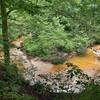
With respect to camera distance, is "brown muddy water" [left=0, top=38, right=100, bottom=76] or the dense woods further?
"brown muddy water" [left=0, top=38, right=100, bottom=76]

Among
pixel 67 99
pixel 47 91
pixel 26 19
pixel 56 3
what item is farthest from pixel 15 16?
pixel 67 99

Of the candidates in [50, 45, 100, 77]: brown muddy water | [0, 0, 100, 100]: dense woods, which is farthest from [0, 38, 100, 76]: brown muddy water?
[0, 0, 100, 100]: dense woods

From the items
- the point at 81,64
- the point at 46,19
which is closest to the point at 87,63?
the point at 81,64

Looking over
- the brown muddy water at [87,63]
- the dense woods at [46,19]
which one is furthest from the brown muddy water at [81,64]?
the dense woods at [46,19]

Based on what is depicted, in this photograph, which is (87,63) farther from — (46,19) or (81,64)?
(46,19)

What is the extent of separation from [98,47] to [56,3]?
9.16m

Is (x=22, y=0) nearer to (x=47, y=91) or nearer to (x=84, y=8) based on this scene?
(x=84, y=8)

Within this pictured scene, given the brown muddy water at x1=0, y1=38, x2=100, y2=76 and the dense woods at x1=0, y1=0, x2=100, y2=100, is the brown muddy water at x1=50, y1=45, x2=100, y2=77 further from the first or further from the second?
the dense woods at x1=0, y1=0, x2=100, y2=100

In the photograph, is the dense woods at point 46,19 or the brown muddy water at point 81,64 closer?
the dense woods at point 46,19

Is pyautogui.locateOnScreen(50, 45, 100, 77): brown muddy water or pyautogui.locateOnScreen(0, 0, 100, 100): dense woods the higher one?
pyautogui.locateOnScreen(0, 0, 100, 100): dense woods

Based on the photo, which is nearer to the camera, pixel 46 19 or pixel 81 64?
pixel 46 19

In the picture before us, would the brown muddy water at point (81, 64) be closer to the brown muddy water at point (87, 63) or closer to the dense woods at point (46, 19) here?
the brown muddy water at point (87, 63)

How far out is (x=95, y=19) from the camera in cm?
908

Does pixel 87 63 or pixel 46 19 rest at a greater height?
pixel 46 19
